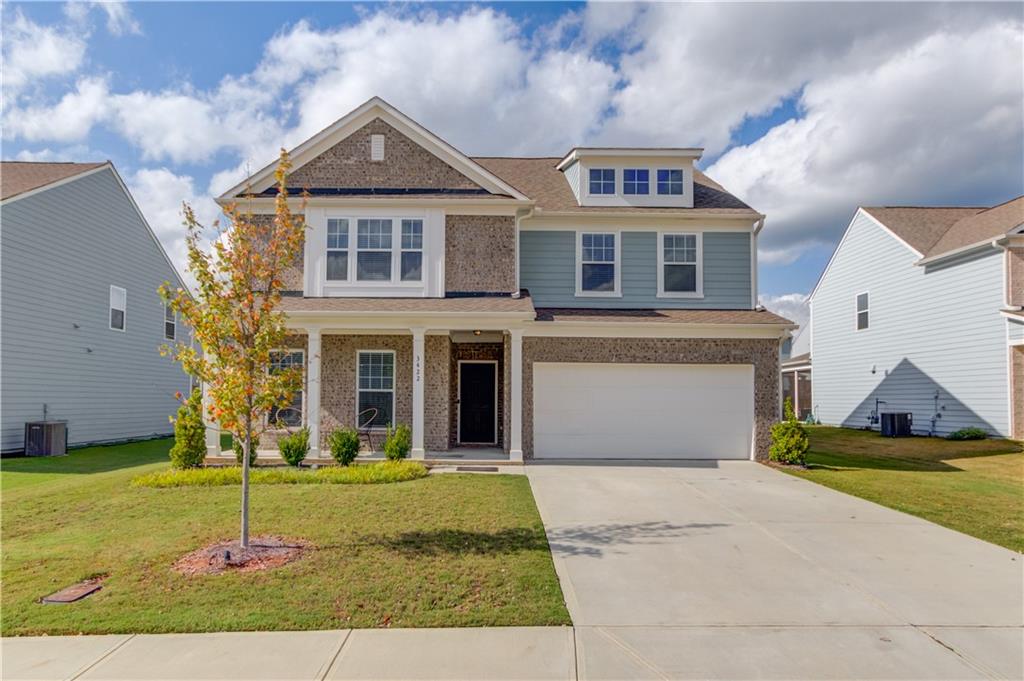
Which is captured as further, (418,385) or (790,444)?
(418,385)

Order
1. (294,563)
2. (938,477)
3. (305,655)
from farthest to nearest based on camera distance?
1. (938,477)
2. (294,563)
3. (305,655)

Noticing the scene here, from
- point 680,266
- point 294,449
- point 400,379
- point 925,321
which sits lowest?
point 294,449

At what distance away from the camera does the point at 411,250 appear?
1429 cm

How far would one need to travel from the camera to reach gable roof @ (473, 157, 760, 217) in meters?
15.4

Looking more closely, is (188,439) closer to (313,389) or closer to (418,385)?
(313,389)

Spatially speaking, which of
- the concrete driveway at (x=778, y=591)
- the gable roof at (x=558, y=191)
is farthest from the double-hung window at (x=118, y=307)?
the concrete driveway at (x=778, y=591)

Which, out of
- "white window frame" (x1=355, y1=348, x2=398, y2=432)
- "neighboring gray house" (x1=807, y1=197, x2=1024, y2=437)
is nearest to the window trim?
"white window frame" (x1=355, y1=348, x2=398, y2=432)

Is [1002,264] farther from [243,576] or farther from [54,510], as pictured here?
[54,510]

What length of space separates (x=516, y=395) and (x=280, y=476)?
503 centimetres

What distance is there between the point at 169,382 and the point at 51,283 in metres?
6.37

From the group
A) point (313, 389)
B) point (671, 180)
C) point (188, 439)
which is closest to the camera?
point (188, 439)

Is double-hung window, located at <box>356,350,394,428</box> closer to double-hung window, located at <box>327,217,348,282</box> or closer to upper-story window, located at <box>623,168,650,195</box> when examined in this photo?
double-hung window, located at <box>327,217,348,282</box>

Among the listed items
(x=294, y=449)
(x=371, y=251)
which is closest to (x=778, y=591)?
(x=294, y=449)

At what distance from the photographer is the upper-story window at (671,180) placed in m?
15.9
